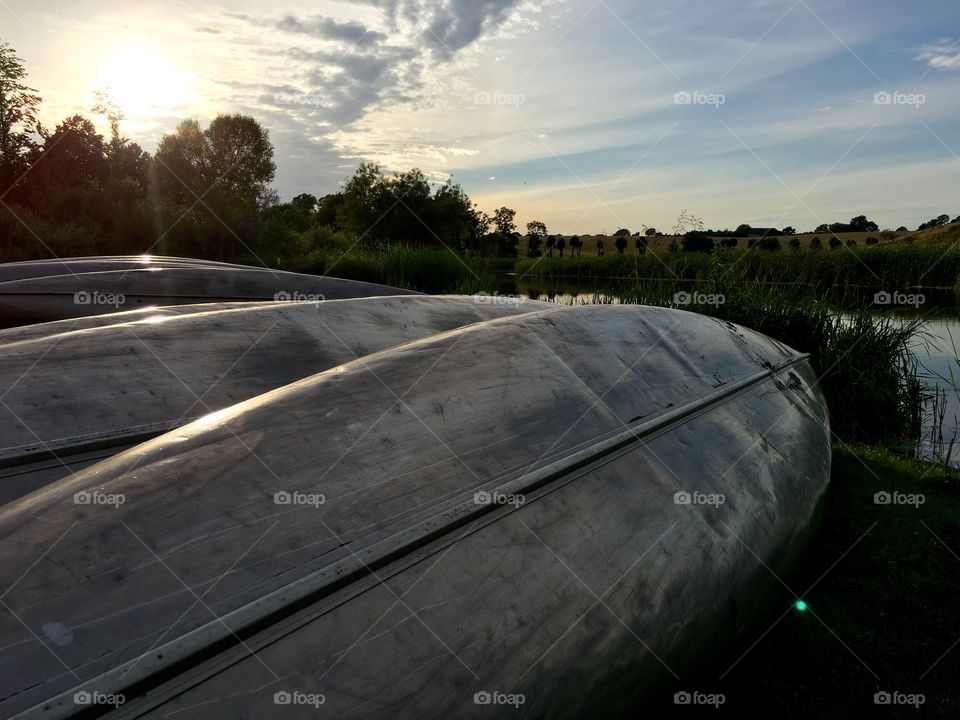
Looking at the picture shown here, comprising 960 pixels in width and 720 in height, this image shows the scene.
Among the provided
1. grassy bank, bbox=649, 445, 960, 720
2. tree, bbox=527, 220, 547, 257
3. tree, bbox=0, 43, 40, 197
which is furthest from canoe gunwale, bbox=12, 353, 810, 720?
tree, bbox=527, 220, 547, 257

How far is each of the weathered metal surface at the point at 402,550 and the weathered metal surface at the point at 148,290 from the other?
2725mm

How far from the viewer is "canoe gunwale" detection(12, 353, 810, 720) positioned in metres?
1.02

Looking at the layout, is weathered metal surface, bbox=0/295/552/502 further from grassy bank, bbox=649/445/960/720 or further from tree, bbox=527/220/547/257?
tree, bbox=527/220/547/257

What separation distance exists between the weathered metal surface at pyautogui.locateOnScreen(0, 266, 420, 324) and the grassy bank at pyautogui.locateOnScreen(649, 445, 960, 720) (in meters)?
3.30

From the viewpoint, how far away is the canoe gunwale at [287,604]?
1.02 metres

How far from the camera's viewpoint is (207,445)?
155cm

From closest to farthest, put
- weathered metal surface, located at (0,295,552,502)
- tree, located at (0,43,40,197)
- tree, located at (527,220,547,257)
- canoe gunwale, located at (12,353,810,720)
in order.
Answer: canoe gunwale, located at (12,353,810,720), weathered metal surface, located at (0,295,552,502), tree, located at (0,43,40,197), tree, located at (527,220,547,257)

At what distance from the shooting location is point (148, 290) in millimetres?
5004

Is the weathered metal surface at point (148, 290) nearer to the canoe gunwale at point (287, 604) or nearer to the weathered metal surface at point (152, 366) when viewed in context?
the weathered metal surface at point (152, 366)

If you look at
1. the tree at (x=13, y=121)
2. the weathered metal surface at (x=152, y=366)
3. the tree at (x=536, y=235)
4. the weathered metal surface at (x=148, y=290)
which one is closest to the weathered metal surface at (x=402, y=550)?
the weathered metal surface at (x=152, y=366)

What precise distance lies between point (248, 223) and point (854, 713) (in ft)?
80.4

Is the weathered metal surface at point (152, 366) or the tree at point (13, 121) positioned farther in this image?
the tree at point (13, 121)

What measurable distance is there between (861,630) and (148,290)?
5.06 m

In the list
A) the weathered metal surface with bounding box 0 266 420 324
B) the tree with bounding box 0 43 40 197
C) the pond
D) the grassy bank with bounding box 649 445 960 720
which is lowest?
the grassy bank with bounding box 649 445 960 720
